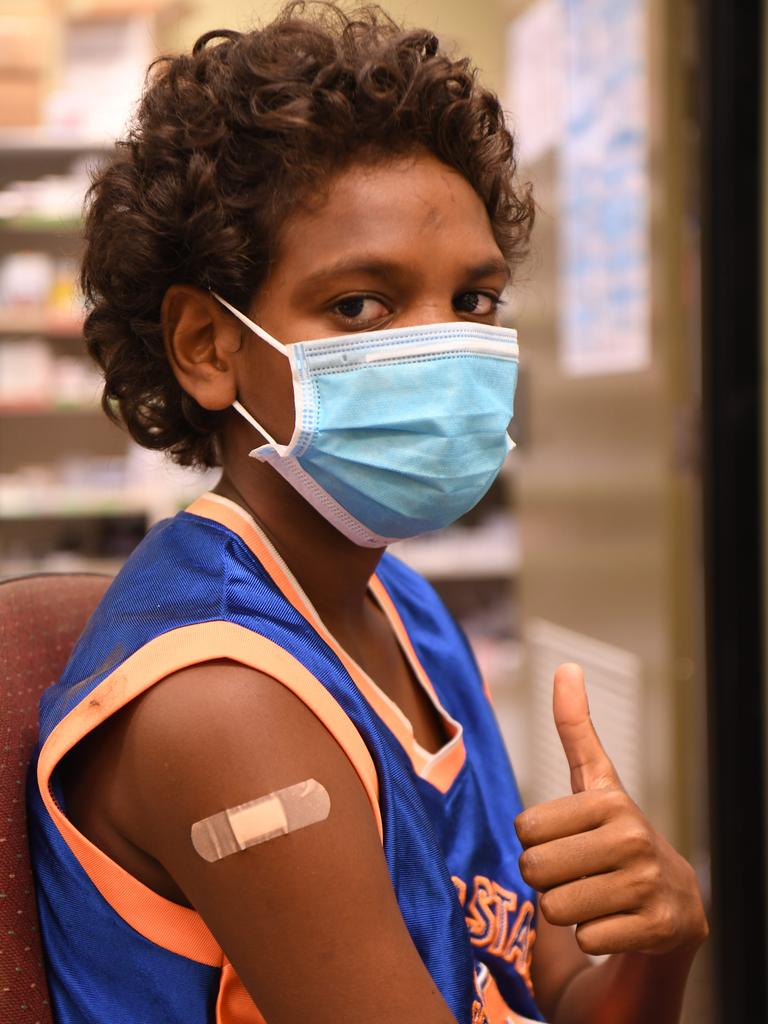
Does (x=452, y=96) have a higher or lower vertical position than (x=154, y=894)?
higher

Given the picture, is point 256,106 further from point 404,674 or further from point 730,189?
point 730,189

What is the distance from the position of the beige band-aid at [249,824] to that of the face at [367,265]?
0.34m

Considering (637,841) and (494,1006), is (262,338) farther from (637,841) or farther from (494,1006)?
(494,1006)

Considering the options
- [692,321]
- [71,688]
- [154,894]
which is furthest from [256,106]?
[692,321]

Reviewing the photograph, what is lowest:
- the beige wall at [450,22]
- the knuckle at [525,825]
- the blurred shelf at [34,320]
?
the knuckle at [525,825]

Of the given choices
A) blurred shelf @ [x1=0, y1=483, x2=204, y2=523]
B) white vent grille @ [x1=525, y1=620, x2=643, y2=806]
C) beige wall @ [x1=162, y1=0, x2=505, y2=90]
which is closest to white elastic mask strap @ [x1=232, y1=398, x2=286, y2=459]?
white vent grille @ [x1=525, y1=620, x2=643, y2=806]

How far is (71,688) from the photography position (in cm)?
82

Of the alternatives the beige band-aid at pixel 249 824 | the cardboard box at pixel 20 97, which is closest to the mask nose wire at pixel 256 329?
the beige band-aid at pixel 249 824

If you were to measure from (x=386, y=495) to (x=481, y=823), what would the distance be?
33cm

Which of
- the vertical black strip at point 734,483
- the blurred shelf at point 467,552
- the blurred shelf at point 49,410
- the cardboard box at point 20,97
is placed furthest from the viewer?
the blurred shelf at point 467,552

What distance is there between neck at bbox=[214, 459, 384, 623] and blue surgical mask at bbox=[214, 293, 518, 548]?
23 millimetres

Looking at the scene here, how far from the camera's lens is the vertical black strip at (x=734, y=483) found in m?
2.13

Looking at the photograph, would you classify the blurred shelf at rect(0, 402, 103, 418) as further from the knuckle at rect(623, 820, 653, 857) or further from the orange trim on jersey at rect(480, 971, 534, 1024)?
the knuckle at rect(623, 820, 653, 857)

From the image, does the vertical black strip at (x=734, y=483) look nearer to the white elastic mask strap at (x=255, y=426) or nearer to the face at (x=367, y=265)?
the face at (x=367, y=265)
